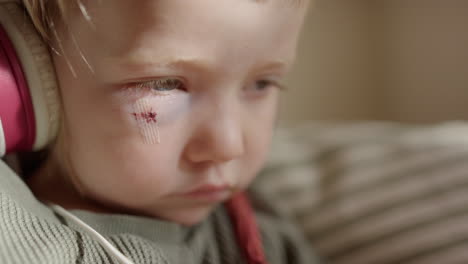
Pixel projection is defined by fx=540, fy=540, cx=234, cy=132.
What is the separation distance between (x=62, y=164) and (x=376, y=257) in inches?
20.5

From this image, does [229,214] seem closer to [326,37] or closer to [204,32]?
[204,32]

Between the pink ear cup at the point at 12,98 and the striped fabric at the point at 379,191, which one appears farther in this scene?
the striped fabric at the point at 379,191

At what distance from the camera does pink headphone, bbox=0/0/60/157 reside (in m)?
0.57

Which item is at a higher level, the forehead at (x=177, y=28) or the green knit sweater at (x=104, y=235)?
the forehead at (x=177, y=28)

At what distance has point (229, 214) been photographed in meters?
0.84

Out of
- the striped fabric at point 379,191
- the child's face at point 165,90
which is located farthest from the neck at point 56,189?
the striped fabric at point 379,191

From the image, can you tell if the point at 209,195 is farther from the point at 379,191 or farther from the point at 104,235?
the point at 379,191

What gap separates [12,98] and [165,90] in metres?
0.16

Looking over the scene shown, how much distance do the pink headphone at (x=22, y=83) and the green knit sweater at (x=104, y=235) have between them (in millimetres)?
41

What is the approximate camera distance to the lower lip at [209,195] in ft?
2.22

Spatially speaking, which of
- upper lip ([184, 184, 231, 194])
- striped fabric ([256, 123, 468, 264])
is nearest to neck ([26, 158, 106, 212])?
upper lip ([184, 184, 231, 194])

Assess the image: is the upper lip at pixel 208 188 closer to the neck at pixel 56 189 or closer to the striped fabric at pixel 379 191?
the neck at pixel 56 189

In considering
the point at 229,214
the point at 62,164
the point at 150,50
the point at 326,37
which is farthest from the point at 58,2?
the point at 326,37

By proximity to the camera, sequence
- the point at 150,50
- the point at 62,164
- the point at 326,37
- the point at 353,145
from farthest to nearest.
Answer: the point at 326,37 < the point at 353,145 < the point at 62,164 < the point at 150,50
